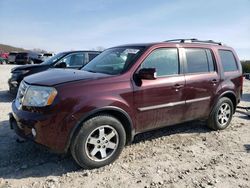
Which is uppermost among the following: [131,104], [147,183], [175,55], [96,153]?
[175,55]

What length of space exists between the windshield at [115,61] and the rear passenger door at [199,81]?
1057 mm

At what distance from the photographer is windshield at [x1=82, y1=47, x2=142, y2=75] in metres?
4.14

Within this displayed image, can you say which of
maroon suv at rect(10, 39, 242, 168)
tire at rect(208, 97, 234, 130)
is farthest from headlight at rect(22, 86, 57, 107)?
tire at rect(208, 97, 234, 130)

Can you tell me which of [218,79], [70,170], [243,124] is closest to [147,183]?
[70,170]

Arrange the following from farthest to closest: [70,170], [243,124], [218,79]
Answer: [243,124] → [218,79] → [70,170]

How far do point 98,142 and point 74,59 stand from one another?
5878mm

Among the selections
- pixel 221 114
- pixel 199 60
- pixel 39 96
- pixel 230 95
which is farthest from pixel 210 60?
pixel 39 96

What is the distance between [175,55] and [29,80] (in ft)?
8.13

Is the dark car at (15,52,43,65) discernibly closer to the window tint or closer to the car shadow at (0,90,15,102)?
the car shadow at (0,90,15,102)

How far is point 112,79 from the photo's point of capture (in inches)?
149

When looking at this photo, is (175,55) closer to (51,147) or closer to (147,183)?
(147,183)

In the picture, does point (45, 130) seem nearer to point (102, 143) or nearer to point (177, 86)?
point (102, 143)

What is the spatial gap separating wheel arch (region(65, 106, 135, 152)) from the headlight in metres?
0.48

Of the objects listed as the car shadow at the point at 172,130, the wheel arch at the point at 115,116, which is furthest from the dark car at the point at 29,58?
the wheel arch at the point at 115,116
